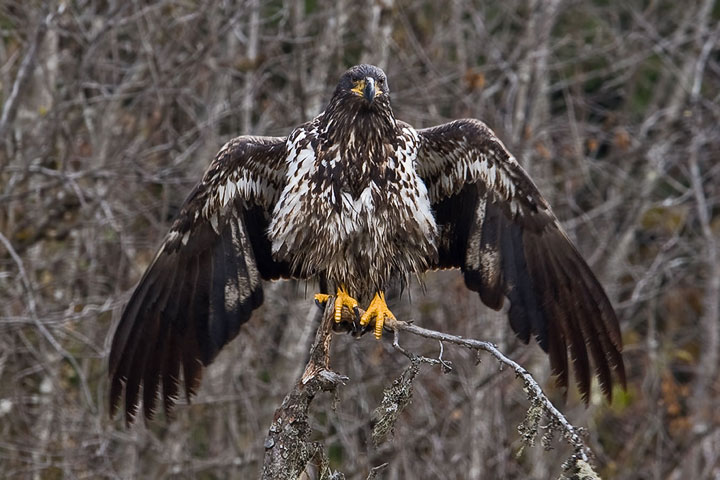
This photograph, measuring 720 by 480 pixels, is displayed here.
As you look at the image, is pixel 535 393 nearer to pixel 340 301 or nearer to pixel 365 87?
pixel 340 301

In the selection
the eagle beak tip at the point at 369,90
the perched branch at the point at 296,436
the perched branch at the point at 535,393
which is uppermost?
the eagle beak tip at the point at 369,90

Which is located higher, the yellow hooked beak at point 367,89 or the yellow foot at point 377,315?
the yellow hooked beak at point 367,89

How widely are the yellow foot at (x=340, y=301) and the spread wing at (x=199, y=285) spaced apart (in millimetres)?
437

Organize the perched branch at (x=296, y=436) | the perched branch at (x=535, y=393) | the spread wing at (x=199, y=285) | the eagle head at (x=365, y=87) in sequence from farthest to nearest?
the spread wing at (x=199, y=285)
the eagle head at (x=365, y=87)
the perched branch at (x=296, y=436)
the perched branch at (x=535, y=393)

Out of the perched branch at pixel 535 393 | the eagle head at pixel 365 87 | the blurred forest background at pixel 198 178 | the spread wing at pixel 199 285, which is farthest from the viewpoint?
the blurred forest background at pixel 198 178

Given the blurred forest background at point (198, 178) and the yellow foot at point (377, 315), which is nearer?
the yellow foot at point (377, 315)

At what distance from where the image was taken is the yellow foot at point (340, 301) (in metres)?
6.97

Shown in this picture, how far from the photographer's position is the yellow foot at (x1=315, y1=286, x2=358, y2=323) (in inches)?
274

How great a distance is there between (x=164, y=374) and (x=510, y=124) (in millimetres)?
5220

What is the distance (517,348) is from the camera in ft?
35.3

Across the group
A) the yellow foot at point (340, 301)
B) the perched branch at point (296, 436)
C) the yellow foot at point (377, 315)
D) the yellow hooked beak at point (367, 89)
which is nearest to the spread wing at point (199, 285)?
the yellow foot at point (340, 301)

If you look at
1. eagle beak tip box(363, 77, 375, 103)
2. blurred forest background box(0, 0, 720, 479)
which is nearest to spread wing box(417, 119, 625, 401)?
eagle beak tip box(363, 77, 375, 103)

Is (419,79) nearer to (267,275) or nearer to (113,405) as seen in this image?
(267,275)

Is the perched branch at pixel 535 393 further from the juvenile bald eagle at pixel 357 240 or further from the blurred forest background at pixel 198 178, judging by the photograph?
the blurred forest background at pixel 198 178
